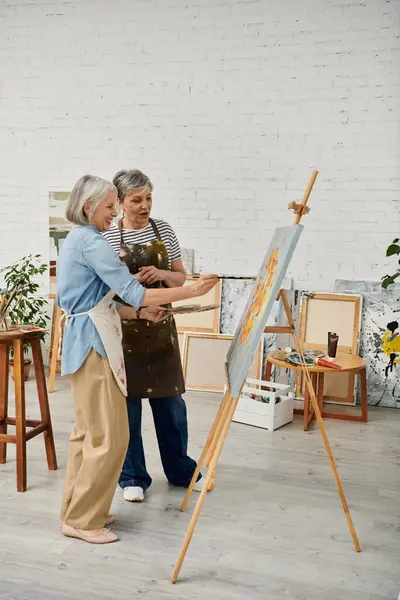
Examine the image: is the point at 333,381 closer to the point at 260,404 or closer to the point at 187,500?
the point at 260,404

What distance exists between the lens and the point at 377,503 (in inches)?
117

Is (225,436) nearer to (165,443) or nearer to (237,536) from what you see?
(237,536)

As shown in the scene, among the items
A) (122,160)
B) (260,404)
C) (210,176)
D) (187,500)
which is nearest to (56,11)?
(122,160)

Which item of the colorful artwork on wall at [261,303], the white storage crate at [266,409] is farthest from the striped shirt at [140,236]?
the white storage crate at [266,409]

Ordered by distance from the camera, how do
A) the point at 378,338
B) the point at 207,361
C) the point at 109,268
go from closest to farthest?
the point at 109,268, the point at 378,338, the point at 207,361

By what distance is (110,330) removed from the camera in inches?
97.2

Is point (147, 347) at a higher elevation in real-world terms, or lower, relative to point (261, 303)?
lower

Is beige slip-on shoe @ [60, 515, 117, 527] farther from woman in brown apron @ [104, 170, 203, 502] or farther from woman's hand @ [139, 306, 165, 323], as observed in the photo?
woman's hand @ [139, 306, 165, 323]

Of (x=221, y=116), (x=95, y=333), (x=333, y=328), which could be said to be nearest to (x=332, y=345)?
(x=333, y=328)

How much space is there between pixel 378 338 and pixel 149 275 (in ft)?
8.30

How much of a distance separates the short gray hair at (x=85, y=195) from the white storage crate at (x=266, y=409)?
6.89ft

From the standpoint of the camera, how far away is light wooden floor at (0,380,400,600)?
7.31 ft

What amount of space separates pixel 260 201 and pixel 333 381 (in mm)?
1495

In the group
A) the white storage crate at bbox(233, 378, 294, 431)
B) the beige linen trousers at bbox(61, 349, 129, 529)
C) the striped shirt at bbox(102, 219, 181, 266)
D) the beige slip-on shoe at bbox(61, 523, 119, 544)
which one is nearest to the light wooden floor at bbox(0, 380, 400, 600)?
the beige slip-on shoe at bbox(61, 523, 119, 544)
